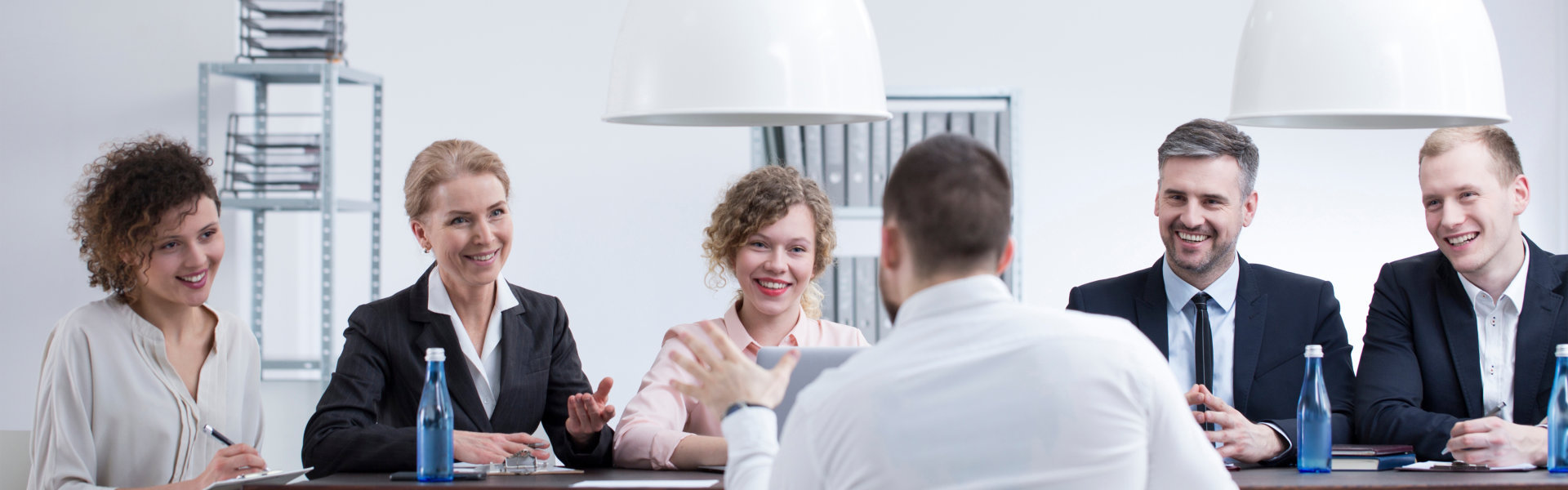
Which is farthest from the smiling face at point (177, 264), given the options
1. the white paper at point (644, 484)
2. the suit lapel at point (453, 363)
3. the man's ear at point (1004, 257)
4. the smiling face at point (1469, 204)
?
the smiling face at point (1469, 204)

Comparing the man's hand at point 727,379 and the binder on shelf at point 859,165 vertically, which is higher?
the binder on shelf at point 859,165

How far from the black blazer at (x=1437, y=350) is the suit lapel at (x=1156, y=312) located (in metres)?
0.38

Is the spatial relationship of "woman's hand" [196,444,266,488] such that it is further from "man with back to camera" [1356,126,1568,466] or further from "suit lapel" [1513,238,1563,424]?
"suit lapel" [1513,238,1563,424]

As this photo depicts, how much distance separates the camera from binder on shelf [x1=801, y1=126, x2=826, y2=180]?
3664 millimetres

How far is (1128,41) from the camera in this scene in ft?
14.0

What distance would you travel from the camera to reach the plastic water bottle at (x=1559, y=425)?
6.31 feet

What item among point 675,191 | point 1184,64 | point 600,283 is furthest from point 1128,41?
point 600,283

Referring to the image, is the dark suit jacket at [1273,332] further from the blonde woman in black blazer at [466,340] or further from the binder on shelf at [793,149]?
the binder on shelf at [793,149]

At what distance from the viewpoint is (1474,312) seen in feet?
7.68

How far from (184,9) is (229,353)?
191 centimetres

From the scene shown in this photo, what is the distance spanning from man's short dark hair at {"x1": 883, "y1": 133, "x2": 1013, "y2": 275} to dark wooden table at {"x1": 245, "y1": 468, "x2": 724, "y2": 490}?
73 centimetres

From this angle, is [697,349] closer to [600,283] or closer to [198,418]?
[198,418]

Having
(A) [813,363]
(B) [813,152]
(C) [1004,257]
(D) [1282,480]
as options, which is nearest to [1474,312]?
(D) [1282,480]

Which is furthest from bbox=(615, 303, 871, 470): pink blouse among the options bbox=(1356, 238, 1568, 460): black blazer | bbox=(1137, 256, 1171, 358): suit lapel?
bbox=(1356, 238, 1568, 460): black blazer
